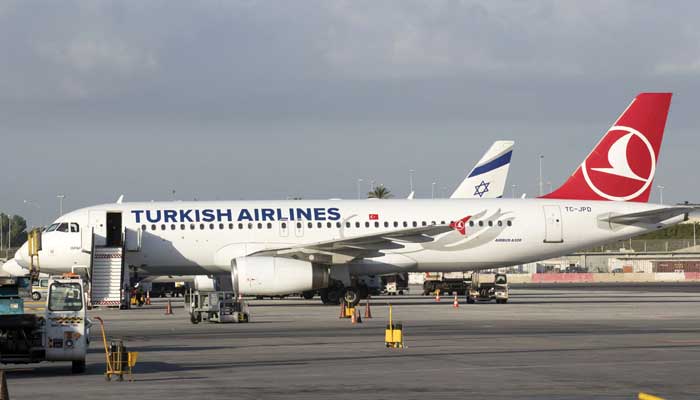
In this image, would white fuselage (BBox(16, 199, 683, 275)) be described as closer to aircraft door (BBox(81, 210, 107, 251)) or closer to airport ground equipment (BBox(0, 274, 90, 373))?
aircraft door (BBox(81, 210, 107, 251))

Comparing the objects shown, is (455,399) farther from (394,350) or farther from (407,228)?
(407,228)

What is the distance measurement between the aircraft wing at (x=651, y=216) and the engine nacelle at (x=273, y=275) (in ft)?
44.6

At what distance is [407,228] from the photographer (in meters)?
48.7

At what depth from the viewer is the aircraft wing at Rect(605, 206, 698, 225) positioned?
161 feet

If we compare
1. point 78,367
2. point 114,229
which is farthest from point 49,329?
point 114,229

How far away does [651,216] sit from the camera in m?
49.9

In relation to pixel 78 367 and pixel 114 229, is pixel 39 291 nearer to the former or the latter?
pixel 114 229

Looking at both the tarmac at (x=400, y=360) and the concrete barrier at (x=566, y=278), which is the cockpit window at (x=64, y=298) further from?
the concrete barrier at (x=566, y=278)

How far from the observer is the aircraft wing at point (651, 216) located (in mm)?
49188

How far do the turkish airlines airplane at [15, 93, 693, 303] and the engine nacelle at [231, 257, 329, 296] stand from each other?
79.2 inches

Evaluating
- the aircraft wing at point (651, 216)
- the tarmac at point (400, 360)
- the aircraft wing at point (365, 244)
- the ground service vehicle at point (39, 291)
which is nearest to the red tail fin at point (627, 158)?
the aircraft wing at point (651, 216)

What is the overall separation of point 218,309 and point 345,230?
39.9 ft

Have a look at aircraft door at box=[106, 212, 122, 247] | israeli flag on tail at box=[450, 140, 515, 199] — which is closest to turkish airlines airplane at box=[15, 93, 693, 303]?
aircraft door at box=[106, 212, 122, 247]

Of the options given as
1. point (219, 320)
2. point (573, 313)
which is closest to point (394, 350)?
point (219, 320)
